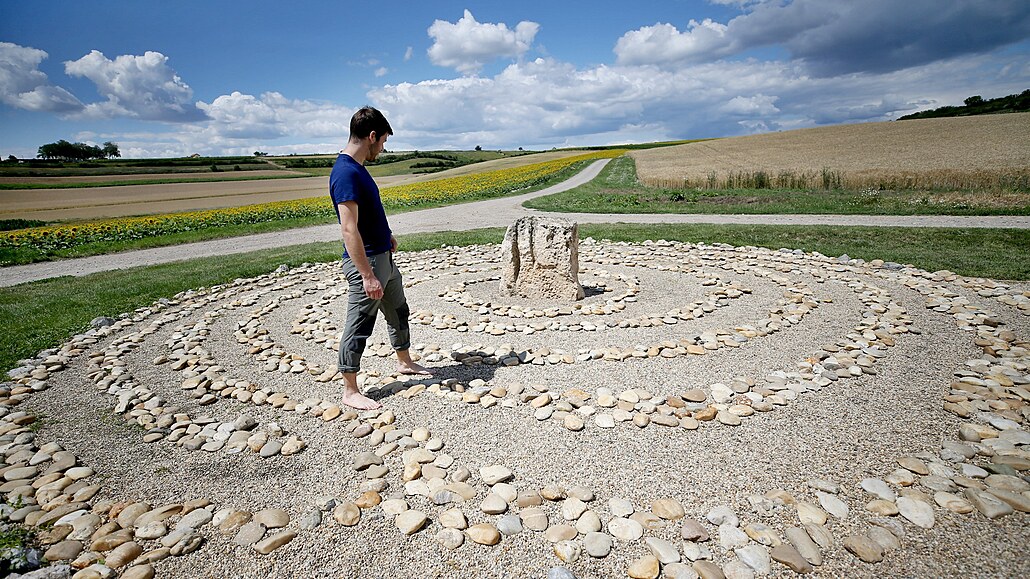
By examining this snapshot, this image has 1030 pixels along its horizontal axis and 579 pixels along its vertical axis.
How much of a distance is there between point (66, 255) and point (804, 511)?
66.8ft

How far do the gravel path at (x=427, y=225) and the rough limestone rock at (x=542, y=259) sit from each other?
859 cm

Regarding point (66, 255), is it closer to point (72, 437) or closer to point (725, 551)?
point (72, 437)

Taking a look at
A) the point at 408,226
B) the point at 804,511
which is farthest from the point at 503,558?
the point at 408,226

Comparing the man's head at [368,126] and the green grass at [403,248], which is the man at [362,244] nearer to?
the man's head at [368,126]

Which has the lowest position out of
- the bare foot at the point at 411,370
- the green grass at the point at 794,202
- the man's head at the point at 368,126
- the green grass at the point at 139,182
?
the bare foot at the point at 411,370

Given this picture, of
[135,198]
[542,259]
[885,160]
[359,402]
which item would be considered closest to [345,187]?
[359,402]

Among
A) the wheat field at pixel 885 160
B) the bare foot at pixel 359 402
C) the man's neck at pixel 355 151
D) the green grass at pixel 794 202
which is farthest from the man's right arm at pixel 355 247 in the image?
the wheat field at pixel 885 160

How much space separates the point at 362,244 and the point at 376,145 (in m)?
0.98

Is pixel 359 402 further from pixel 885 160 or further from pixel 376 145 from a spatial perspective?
pixel 885 160

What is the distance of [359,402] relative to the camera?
185 inches

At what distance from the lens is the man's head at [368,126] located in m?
4.17

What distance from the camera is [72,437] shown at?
430 cm

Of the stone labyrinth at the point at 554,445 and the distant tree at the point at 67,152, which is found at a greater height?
the distant tree at the point at 67,152

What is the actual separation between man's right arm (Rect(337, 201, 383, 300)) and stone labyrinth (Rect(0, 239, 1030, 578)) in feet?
4.12
